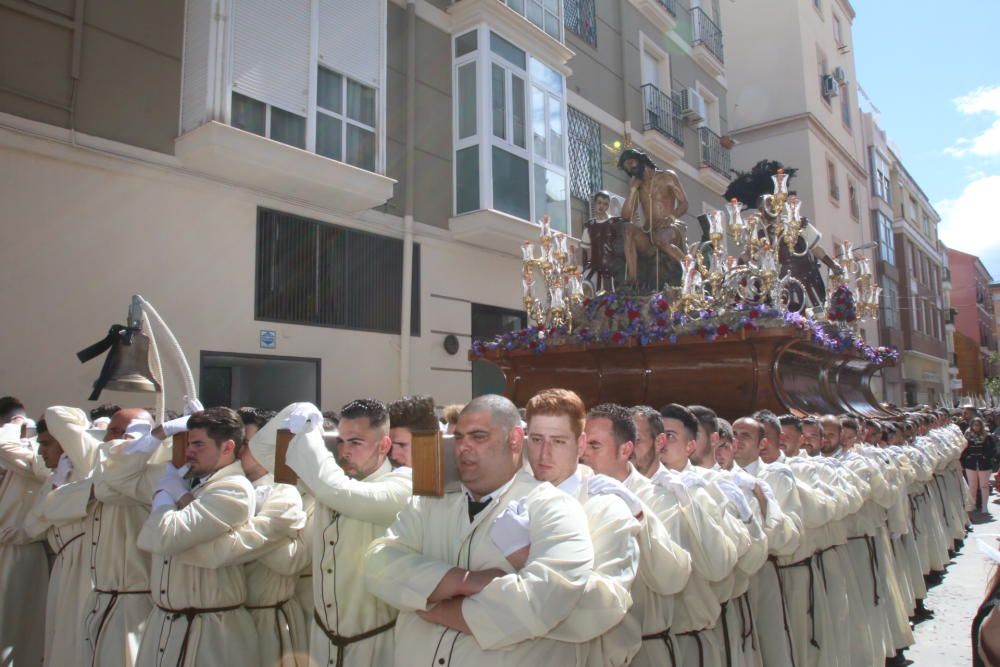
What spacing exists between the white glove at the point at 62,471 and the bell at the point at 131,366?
133cm

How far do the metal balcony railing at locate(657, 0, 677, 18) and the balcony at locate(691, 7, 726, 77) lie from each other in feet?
2.81

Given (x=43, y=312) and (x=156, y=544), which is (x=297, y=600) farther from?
(x=43, y=312)

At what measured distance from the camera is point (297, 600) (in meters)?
4.02

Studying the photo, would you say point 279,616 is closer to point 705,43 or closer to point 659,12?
point 659,12

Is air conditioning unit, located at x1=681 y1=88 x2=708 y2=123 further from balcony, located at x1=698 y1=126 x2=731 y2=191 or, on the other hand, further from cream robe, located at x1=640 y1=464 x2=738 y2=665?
cream robe, located at x1=640 y1=464 x2=738 y2=665

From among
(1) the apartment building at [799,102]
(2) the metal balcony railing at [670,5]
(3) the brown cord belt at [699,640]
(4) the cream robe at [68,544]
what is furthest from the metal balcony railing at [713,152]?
(4) the cream robe at [68,544]

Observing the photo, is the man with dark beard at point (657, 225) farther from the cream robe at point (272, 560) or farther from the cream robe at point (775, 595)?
the cream robe at point (272, 560)

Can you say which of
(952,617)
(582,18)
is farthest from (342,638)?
(582,18)

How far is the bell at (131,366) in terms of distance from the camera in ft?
19.9

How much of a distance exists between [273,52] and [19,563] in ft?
21.0

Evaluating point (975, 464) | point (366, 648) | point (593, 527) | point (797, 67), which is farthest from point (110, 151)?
point (797, 67)

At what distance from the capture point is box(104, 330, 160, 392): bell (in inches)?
239

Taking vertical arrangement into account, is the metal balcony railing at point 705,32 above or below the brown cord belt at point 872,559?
above

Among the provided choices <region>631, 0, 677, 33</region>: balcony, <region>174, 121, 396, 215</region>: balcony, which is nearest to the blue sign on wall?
<region>174, 121, 396, 215</region>: balcony
